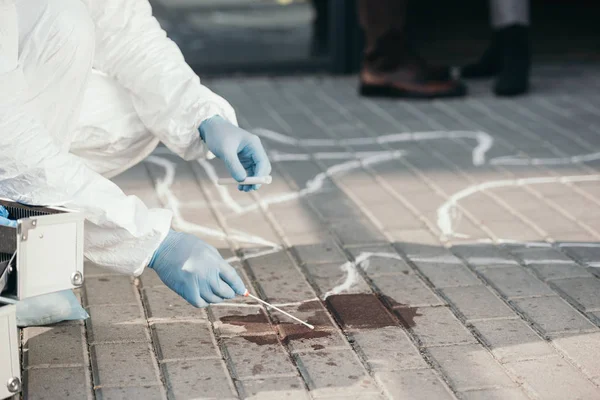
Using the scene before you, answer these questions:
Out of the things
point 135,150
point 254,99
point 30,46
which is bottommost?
point 254,99

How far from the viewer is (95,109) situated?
9.15 ft

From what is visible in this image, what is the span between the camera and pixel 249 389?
87.9 inches

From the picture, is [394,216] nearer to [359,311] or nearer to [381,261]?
[381,261]

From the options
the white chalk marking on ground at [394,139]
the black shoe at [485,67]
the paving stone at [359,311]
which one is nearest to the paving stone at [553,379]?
the paving stone at [359,311]

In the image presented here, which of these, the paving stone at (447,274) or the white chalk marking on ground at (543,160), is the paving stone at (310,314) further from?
the white chalk marking on ground at (543,160)

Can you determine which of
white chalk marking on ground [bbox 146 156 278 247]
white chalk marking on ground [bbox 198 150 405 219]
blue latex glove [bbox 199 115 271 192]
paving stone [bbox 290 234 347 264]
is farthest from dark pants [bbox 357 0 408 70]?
blue latex glove [bbox 199 115 271 192]

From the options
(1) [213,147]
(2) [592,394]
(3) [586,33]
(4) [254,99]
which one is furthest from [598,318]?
(3) [586,33]

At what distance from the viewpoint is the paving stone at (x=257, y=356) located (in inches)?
91.4

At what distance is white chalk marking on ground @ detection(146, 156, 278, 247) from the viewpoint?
324 cm

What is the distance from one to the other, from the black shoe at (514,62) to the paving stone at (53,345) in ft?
10.7

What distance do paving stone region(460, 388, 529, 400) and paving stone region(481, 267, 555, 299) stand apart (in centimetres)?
57

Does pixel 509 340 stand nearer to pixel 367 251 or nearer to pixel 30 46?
pixel 367 251

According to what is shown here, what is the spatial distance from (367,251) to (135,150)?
0.78 meters

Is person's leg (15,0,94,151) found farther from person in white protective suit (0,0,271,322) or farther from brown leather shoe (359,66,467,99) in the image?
brown leather shoe (359,66,467,99)
